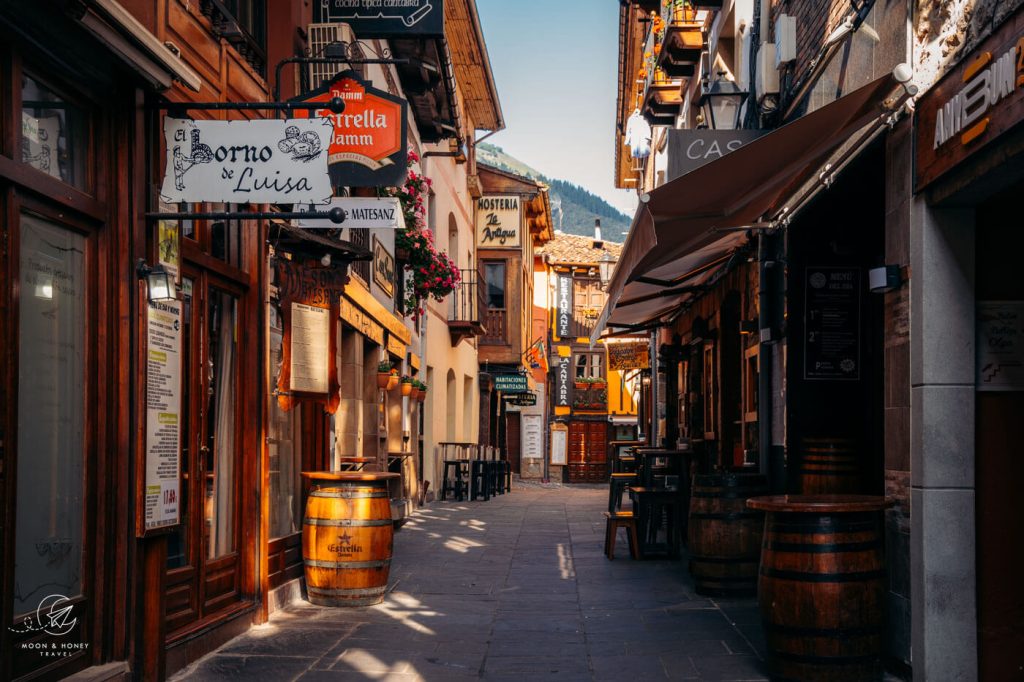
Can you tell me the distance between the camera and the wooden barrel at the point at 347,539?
827 centimetres

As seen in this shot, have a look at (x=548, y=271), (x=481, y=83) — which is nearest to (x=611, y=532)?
(x=481, y=83)

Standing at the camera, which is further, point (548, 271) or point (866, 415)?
point (548, 271)

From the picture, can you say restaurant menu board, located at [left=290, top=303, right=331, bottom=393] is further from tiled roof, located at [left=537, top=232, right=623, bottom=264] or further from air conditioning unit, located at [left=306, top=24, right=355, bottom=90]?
tiled roof, located at [left=537, top=232, right=623, bottom=264]

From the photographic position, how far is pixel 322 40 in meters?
9.33

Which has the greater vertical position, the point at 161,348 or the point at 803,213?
the point at 803,213

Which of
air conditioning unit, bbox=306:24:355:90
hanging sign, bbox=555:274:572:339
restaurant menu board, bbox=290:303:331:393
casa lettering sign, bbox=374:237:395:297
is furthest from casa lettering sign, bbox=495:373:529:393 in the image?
restaurant menu board, bbox=290:303:331:393

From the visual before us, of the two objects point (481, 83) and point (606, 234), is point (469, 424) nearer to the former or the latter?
point (481, 83)

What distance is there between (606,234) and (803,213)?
565ft

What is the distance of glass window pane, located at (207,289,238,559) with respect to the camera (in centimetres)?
714

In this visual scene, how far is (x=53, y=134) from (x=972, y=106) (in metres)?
4.16

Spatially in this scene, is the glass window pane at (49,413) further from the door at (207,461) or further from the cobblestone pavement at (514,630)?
the cobblestone pavement at (514,630)

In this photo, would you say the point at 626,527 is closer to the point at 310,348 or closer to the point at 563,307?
the point at 310,348

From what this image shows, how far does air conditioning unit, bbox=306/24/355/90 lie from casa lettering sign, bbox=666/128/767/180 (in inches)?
113

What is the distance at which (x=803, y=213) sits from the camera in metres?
8.68
